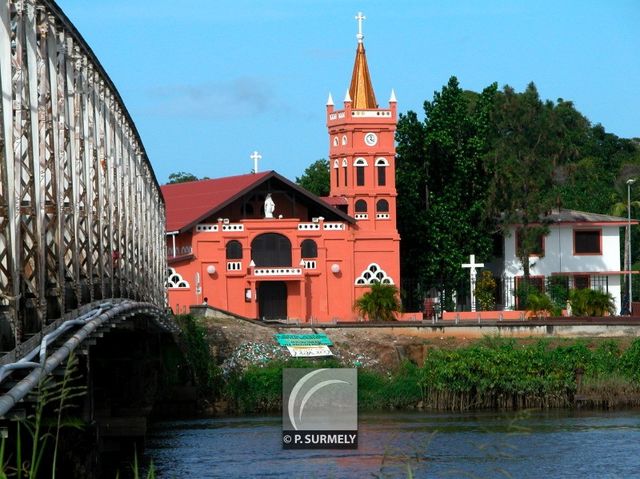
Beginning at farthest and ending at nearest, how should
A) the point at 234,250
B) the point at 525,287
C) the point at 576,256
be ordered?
the point at 576,256, the point at 525,287, the point at 234,250

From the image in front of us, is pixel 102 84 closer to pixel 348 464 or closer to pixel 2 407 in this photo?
pixel 348 464

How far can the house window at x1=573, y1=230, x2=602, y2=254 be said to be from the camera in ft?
233

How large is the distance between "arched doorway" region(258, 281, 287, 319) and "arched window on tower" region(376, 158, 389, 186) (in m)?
6.54

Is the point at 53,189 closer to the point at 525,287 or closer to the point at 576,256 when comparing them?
the point at 525,287

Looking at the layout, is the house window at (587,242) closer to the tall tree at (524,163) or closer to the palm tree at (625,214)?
the palm tree at (625,214)

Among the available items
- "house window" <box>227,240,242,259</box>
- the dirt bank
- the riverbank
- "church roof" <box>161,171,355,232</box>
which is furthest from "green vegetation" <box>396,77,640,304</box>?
the riverbank

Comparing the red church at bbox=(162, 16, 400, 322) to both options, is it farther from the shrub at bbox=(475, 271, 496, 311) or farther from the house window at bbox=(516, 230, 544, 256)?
the house window at bbox=(516, 230, 544, 256)

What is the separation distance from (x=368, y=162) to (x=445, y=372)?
21.9 metres

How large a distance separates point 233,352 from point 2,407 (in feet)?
131

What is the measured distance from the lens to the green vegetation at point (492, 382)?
45.8 m

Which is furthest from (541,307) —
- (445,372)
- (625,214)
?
(625,214)

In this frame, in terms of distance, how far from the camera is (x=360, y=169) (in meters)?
67.0

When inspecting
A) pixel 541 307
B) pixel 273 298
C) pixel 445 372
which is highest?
pixel 273 298

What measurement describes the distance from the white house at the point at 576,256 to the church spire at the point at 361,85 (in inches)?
370
